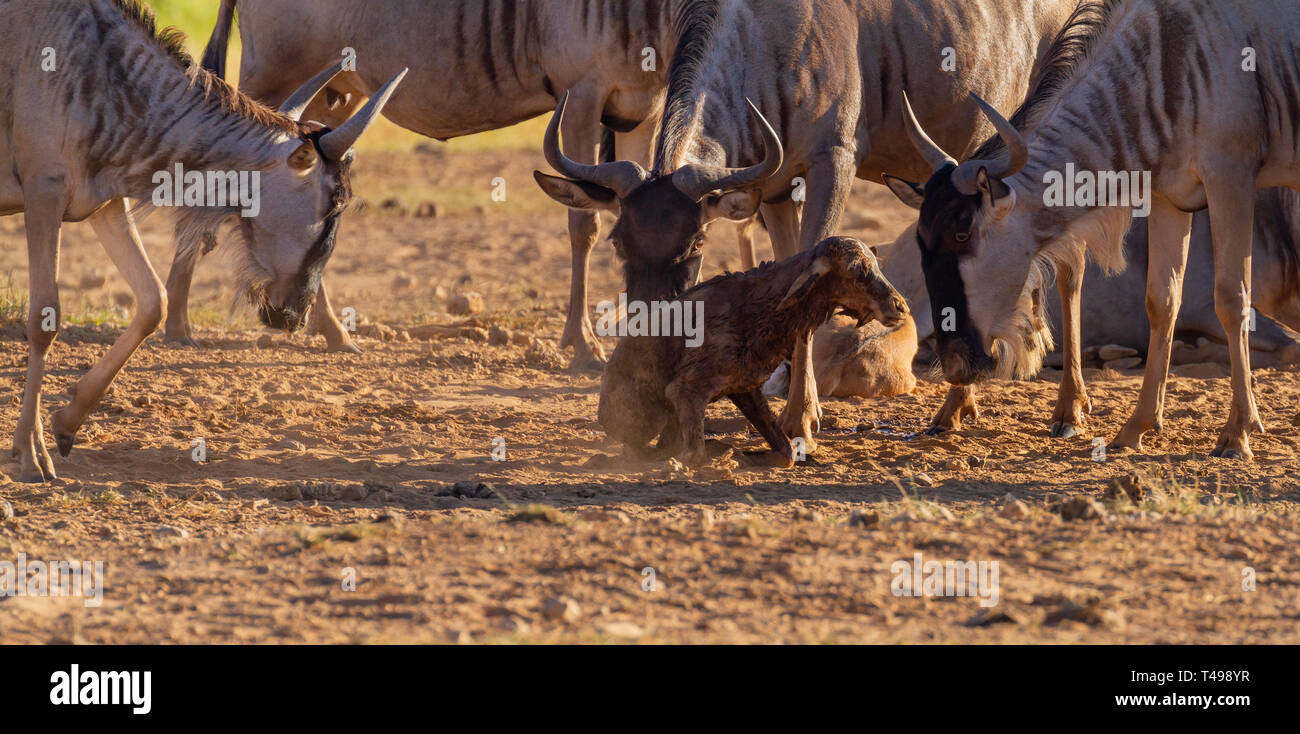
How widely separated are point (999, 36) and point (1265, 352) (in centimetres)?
253

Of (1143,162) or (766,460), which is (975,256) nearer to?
(1143,162)

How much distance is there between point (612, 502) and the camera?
6.43 meters

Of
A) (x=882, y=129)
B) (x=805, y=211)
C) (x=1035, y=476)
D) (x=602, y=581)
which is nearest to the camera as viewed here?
(x=602, y=581)

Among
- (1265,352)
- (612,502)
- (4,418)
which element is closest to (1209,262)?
(1265,352)

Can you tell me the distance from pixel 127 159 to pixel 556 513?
2.68 meters

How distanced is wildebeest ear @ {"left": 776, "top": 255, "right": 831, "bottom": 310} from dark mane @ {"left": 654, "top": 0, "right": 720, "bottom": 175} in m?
1.05

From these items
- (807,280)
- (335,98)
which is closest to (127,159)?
(807,280)

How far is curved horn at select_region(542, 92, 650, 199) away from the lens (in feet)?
23.8

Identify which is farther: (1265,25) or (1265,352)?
(1265,352)

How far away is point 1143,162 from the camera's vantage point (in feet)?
23.9

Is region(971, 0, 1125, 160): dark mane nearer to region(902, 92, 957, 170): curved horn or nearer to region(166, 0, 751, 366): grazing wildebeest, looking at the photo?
region(902, 92, 957, 170): curved horn

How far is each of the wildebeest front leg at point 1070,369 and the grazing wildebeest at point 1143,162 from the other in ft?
1.46
